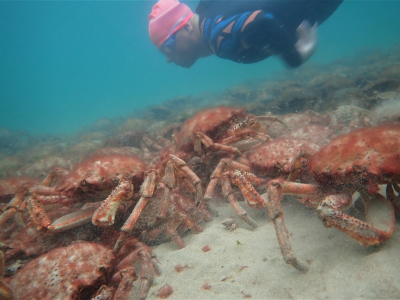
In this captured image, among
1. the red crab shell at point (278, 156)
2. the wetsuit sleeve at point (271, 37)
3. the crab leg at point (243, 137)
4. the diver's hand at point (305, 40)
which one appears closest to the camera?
the red crab shell at point (278, 156)

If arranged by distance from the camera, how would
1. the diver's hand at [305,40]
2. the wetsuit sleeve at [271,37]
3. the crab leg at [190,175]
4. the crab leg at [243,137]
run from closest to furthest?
the crab leg at [190,175] < the crab leg at [243,137] < the wetsuit sleeve at [271,37] < the diver's hand at [305,40]

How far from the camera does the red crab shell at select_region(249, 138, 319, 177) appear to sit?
3.25 meters

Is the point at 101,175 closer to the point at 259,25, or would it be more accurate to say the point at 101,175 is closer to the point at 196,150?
the point at 196,150

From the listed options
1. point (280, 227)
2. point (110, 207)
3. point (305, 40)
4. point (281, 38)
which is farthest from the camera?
point (305, 40)

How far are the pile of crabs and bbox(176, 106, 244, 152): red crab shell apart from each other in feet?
0.08

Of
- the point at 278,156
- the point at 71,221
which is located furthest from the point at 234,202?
the point at 71,221

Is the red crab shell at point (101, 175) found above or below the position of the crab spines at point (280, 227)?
above

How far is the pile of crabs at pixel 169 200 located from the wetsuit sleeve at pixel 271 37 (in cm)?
289

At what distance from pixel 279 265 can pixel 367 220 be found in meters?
1.07

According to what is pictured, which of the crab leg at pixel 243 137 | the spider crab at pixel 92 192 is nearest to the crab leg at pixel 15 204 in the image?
the spider crab at pixel 92 192

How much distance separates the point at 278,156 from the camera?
3367 millimetres

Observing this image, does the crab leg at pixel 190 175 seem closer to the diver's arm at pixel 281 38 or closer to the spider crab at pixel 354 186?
the spider crab at pixel 354 186

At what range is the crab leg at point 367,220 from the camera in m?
1.99

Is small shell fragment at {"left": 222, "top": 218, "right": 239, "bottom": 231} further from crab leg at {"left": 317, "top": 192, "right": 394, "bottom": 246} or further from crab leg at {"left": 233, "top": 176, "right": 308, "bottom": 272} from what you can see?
crab leg at {"left": 317, "top": 192, "right": 394, "bottom": 246}
